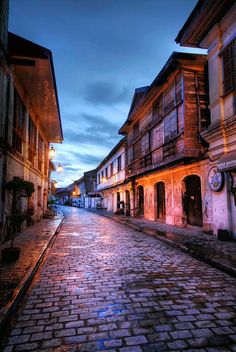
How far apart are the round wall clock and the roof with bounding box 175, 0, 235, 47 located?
5.98 meters

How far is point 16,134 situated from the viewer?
949cm

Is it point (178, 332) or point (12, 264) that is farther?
point (12, 264)

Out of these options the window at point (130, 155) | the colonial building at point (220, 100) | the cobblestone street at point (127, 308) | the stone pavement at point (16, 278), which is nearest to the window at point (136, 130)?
the window at point (130, 155)

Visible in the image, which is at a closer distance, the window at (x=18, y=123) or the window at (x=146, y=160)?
the window at (x=18, y=123)

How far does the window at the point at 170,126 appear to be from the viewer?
11.3 m

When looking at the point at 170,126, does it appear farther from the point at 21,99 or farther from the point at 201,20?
the point at 21,99

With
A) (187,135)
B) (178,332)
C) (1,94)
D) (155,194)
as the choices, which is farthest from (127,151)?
(178,332)

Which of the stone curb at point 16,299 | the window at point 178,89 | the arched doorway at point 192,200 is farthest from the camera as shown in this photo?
the arched doorway at point 192,200

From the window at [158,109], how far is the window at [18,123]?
24.9ft

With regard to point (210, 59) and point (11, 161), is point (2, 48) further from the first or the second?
point (210, 59)

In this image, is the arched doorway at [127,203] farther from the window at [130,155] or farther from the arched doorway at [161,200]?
the arched doorway at [161,200]

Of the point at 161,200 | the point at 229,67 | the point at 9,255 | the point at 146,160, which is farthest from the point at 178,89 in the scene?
the point at 9,255

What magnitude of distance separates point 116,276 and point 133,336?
2109mm

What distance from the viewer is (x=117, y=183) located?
24.5 metres
